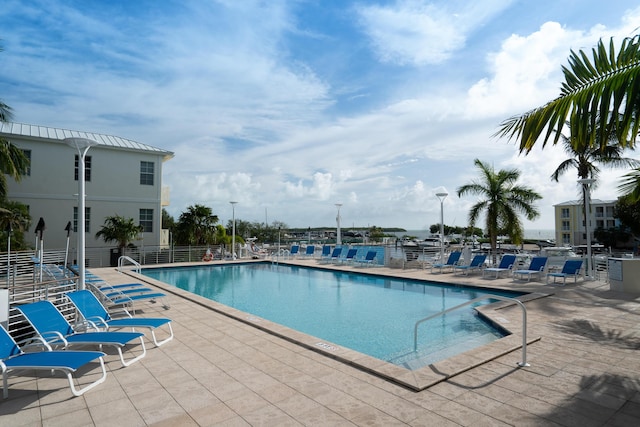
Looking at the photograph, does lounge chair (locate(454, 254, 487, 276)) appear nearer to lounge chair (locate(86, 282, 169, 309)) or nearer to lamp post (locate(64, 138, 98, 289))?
lounge chair (locate(86, 282, 169, 309))

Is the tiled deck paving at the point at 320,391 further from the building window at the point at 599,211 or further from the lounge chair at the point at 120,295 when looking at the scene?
the building window at the point at 599,211

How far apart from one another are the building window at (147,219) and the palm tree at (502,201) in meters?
18.0

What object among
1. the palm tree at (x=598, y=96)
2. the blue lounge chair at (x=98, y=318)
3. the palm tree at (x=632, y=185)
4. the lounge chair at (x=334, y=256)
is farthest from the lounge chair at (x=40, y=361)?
the lounge chair at (x=334, y=256)

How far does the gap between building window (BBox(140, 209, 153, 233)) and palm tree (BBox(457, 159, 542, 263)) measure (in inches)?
707

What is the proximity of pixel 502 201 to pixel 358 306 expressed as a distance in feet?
38.5

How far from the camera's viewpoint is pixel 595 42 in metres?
2.89

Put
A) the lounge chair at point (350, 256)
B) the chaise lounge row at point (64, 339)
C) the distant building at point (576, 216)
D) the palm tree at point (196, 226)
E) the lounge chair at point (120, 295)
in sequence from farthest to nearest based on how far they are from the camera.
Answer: the distant building at point (576, 216) < the palm tree at point (196, 226) < the lounge chair at point (350, 256) < the lounge chair at point (120, 295) < the chaise lounge row at point (64, 339)

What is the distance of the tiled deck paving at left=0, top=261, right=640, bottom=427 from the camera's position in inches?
129

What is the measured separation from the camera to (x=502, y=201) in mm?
18391

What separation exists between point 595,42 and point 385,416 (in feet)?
11.2

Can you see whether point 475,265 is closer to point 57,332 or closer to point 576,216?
point 57,332

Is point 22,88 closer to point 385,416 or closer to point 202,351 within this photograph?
point 202,351

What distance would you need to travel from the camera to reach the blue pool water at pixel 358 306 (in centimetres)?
673

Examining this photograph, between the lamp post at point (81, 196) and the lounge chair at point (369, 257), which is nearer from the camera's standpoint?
the lamp post at point (81, 196)
